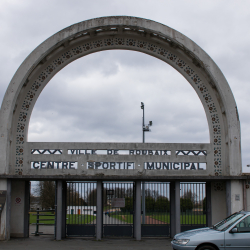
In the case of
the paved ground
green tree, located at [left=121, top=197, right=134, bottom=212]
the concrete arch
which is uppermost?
the concrete arch

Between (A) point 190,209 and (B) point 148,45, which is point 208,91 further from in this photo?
(A) point 190,209

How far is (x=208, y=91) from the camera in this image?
16.6 metres

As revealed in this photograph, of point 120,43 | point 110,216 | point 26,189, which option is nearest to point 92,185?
point 110,216

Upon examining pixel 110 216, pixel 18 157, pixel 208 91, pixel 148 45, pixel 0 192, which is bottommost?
pixel 110 216

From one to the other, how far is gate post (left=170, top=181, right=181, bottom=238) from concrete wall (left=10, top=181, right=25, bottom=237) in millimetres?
6859

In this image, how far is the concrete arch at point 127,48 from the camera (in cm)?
1560

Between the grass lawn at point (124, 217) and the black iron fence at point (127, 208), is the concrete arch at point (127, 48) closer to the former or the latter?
the black iron fence at point (127, 208)

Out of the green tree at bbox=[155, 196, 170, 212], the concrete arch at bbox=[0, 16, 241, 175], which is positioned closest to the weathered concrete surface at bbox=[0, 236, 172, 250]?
the green tree at bbox=[155, 196, 170, 212]

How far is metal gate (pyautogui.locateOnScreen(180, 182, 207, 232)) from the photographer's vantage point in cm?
1630

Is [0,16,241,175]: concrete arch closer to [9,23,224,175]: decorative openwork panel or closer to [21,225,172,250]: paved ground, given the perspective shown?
[9,23,224,175]: decorative openwork panel

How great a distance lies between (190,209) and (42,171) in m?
6.98

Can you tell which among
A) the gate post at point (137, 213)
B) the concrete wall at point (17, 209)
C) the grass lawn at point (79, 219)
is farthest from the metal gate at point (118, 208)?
the concrete wall at point (17, 209)

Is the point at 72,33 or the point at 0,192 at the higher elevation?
the point at 72,33

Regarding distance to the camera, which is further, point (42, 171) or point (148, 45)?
point (148, 45)
